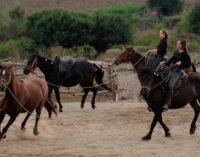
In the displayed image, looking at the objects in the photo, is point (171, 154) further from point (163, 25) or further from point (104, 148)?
point (163, 25)

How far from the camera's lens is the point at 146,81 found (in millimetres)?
14375

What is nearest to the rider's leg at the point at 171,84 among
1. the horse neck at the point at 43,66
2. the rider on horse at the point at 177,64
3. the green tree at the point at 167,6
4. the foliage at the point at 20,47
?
the rider on horse at the point at 177,64

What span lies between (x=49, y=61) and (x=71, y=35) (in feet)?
80.2

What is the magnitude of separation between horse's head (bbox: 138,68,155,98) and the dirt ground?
108 centimetres

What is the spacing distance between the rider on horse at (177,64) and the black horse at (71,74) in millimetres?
6310

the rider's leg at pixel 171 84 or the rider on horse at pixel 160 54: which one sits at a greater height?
the rider on horse at pixel 160 54

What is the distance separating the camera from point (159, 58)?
14695 millimetres

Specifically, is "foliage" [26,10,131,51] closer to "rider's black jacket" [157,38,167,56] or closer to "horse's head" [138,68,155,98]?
"rider's black jacket" [157,38,167,56]

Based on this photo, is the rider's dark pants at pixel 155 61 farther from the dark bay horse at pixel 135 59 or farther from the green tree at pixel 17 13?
the green tree at pixel 17 13

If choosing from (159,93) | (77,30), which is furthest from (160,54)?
(77,30)

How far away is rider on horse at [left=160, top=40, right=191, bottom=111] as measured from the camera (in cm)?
1452

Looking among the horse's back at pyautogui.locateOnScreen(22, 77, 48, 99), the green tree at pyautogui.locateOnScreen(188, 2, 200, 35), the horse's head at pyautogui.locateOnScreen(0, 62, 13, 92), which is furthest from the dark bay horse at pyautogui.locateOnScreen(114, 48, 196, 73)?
the green tree at pyautogui.locateOnScreen(188, 2, 200, 35)

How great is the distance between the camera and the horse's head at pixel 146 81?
1432 centimetres

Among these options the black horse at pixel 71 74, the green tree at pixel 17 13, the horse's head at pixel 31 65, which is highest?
the horse's head at pixel 31 65
